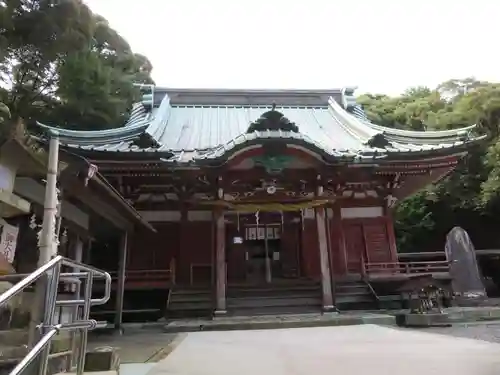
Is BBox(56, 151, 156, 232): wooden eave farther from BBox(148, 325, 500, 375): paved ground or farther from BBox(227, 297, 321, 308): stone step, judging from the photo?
BBox(227, 297, 321, 308): stone step

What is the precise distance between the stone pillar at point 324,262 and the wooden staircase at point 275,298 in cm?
28

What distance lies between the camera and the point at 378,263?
10.9 metres

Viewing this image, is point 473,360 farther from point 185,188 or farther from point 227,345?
point 185,188

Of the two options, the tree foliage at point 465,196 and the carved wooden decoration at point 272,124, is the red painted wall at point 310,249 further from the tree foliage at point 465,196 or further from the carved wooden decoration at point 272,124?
the tree foliage at point 465,196

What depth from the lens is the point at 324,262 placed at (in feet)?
33.1

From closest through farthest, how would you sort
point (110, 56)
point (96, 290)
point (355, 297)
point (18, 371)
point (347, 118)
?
point (18, 371)
point (96, 290)
point (355, 297)
point (347, 118)
point (110, 56)

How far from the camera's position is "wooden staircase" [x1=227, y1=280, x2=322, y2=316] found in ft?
31.7

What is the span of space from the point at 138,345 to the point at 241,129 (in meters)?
9.21

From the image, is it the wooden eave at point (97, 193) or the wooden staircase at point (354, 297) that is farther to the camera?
the wooden staircase at point (354, 297)

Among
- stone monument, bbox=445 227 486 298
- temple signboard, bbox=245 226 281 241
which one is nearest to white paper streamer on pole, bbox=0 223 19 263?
temple signboard, bbox=245 226 281 241

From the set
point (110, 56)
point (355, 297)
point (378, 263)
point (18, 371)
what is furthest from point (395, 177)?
point (110, 56)

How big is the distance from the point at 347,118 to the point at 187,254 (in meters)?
7.50

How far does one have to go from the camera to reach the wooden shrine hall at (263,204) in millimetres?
10008

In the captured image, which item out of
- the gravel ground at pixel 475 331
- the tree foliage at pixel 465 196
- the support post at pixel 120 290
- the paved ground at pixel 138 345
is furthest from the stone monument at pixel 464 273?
the support post at pixel 120 290
